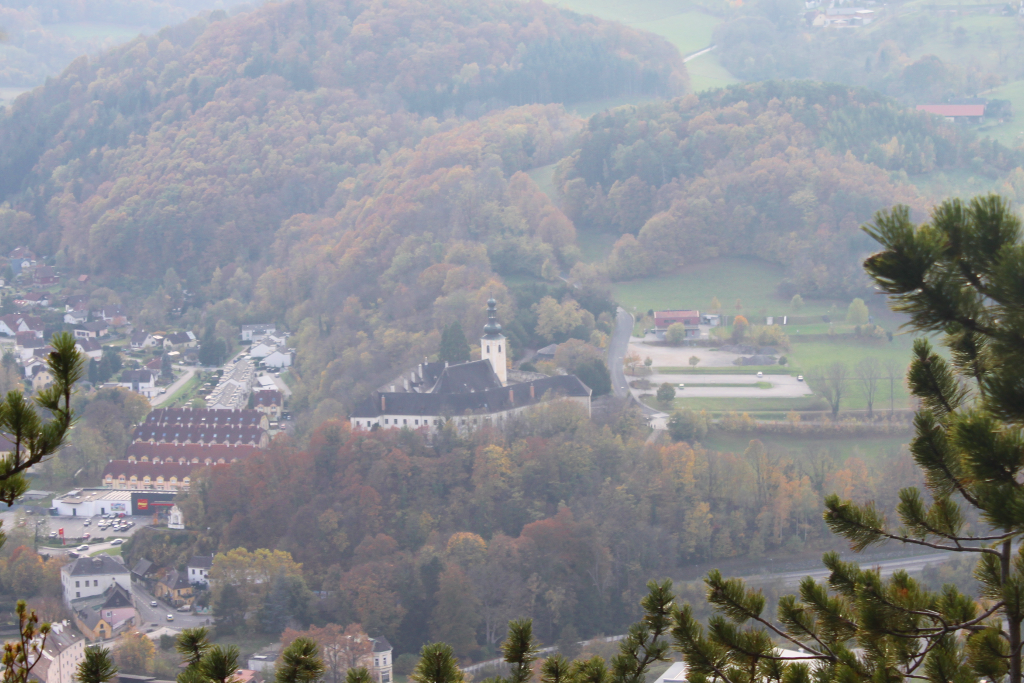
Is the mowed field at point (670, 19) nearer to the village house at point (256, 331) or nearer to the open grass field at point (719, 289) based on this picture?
the open grass field at point (719, 289)

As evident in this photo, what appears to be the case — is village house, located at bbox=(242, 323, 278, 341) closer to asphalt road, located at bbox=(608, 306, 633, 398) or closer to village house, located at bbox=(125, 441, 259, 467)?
village house, located at bbox=(125, 441, 259, 467)

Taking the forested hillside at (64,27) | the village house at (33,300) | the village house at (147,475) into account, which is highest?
the forested hillside at (64,27)

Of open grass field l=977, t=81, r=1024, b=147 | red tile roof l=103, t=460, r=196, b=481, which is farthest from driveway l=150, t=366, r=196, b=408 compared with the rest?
open grass field l=977, t=81, r=1024, b=147

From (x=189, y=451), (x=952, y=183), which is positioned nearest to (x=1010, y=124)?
(x=952, y=183)

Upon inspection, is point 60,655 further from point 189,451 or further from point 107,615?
point 189,451

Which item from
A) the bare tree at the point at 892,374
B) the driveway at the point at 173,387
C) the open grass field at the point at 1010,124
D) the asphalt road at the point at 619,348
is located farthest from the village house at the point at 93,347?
the open grass field at the point at 1010,124
